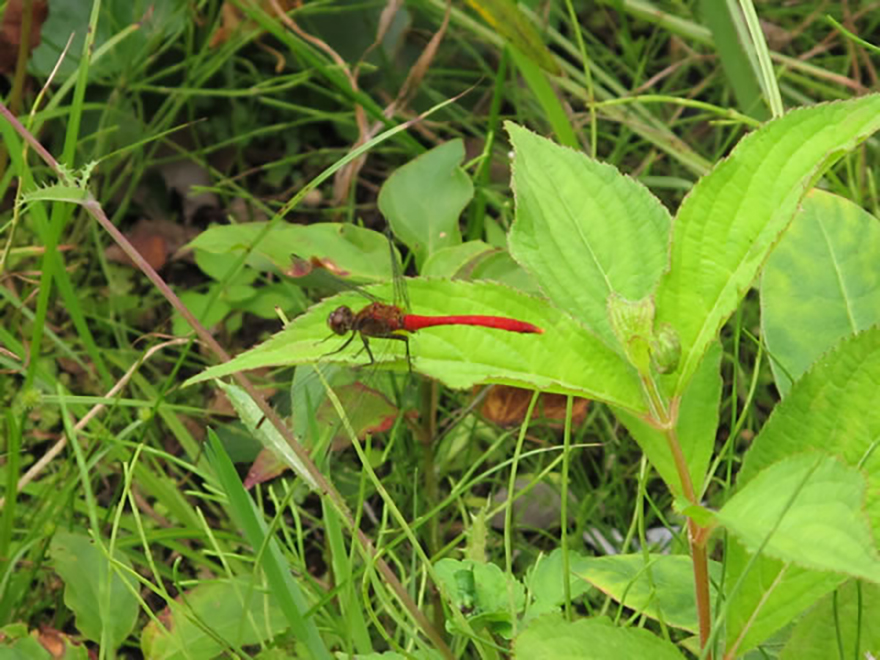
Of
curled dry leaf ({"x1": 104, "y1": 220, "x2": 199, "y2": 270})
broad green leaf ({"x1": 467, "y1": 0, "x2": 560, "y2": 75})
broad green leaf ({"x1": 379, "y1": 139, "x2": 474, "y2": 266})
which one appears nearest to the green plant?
broad green leaf ({"x1": 379, "y1": 139, "x2": 474, "y2": 266})

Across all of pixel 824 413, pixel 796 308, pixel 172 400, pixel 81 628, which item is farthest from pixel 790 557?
pixel 172 400

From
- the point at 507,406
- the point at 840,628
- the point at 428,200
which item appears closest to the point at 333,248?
the point at 428,200

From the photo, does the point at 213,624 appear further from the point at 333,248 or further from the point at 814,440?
the point at 814,440

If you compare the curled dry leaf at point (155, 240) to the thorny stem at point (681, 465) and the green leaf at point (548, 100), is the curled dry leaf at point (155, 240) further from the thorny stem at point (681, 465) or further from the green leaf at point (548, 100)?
the thorny stem at point (681, 465)

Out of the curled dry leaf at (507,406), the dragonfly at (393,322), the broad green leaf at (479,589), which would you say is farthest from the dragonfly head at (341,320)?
the curled dry leaf at (507,406)

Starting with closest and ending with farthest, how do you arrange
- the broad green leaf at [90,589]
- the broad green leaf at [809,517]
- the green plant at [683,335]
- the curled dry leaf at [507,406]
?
1. the broad green leaf at [809,517]
2. the green plant at [683,335]
3. the broad green leaf at [90,589]
4. the curled dry leaf at [507,406]

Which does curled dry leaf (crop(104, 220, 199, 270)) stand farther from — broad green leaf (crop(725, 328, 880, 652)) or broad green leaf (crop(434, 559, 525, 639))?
broad green leaf (crop(725, 328, 880, 652))
